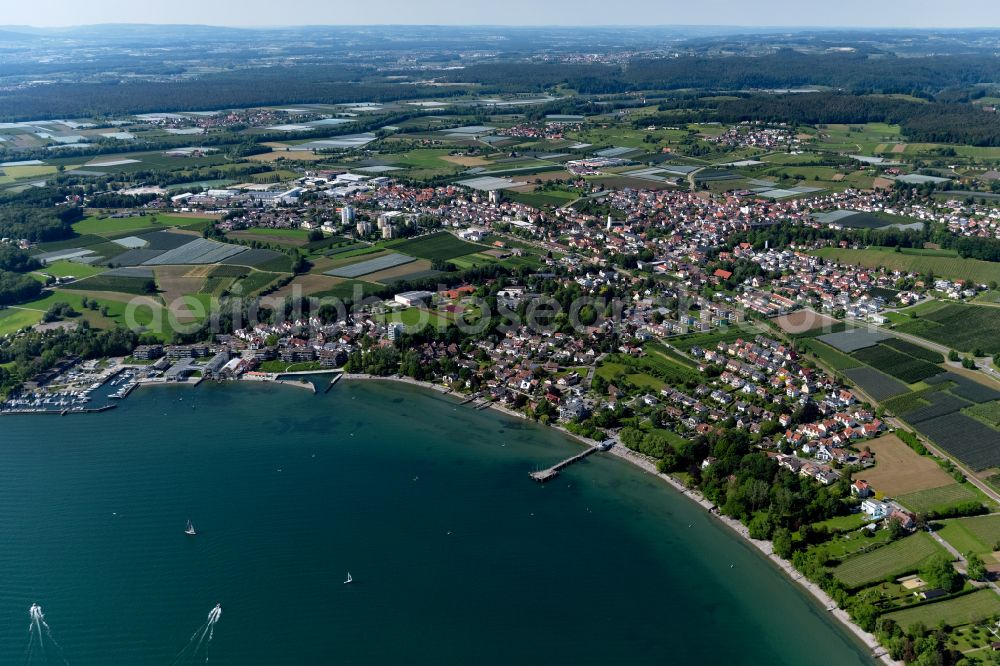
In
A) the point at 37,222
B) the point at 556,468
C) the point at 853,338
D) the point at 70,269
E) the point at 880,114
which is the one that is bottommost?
the point at 556,468

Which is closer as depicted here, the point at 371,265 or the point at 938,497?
the point at 938,497

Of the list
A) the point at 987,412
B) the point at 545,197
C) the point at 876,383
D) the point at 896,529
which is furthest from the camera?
the point at 545,197

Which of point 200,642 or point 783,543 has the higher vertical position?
point 783,543

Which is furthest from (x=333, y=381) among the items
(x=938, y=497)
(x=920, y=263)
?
(x=920, y=263)

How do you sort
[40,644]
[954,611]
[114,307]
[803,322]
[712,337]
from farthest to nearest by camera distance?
[114,307] < [803,322] < [712,337] < [954,611] < [40,644]

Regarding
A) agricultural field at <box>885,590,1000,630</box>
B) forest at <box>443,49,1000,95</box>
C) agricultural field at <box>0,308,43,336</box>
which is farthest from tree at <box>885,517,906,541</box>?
forest at <box>443,49,1000,95</box>

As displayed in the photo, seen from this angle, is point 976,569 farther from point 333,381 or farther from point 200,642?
point 333,381
